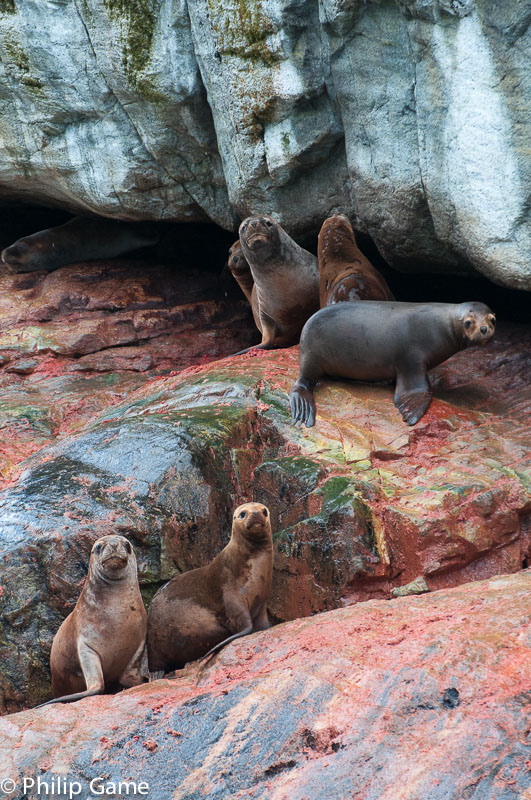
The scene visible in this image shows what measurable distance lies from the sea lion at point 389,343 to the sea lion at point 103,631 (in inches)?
67.2

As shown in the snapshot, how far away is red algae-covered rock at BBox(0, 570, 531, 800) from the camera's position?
109 inches

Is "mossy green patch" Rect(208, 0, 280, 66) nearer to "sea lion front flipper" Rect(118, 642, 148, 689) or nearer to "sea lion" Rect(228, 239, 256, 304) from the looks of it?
"sea lion" Rect(228, 239, 256, 304)

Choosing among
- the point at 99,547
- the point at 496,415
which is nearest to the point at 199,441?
the point at 99,547

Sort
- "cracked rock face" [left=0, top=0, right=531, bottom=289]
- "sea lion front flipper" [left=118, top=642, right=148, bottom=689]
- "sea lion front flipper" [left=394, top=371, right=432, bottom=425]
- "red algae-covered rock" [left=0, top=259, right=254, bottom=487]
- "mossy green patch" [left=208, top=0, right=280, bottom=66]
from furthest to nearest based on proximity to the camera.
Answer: "red algae-covered rock" [left=0, top=259, right=254, bottom=487] < "mossy green patch" [left=208, top=0, right=280, bottom=66] < "sea lion front flipper" [left=394, top=371, right=432, bottom=425] < "cracked rock face" [left=0, top=0, right=531, bottom=289] < "sea lion front flipper" [left=118, top=642, right=148, bottom=689]

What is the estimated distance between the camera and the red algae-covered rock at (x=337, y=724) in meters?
2.78

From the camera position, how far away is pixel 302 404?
233 inches

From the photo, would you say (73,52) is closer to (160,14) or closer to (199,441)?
(160,14)

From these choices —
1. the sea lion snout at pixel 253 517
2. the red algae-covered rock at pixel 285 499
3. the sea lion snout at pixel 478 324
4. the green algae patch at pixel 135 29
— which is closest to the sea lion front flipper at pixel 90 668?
the red algae-covered rock at pixel 285 499

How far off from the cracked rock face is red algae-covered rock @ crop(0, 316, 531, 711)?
1.31 m

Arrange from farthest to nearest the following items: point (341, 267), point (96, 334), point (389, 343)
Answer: point (96, 334), point (341, 267), point (389, 343)

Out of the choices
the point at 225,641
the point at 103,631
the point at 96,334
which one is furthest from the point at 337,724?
the point at 96,334

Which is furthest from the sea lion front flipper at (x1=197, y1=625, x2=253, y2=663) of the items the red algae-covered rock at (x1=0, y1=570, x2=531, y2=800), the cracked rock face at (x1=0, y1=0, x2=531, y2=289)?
the cracked rock face at (x1=0, y1=0, x2=531, y2=289)

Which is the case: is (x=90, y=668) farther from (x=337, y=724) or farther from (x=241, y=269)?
(x=241, y=269)

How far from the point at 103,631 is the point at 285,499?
1.36 metres
